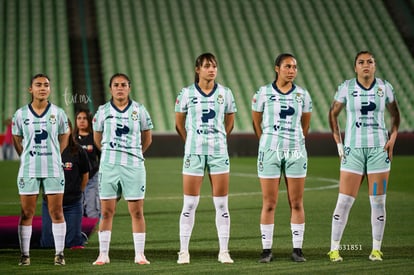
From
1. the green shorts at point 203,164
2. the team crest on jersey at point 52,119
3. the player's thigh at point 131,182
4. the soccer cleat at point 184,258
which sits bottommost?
the soccer cleat at point 184,258

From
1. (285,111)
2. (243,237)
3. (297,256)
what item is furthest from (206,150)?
(243,237)

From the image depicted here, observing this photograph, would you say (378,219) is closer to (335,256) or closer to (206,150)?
(335,256)

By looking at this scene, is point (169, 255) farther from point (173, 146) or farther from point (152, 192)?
point (173, 146)

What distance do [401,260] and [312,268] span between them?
3.22ft

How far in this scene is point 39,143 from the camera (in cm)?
783

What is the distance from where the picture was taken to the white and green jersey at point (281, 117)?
7.87 metres

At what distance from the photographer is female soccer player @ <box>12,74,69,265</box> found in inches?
307

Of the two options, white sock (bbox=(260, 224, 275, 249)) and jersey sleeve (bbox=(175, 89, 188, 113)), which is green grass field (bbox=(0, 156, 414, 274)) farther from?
jersey sleeve (bbox=(175, 89, 188, 113))

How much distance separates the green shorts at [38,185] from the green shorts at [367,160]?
262 cm

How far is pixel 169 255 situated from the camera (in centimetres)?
845

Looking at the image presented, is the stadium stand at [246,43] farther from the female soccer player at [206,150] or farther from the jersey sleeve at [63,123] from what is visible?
the female soccer player at [206,150]

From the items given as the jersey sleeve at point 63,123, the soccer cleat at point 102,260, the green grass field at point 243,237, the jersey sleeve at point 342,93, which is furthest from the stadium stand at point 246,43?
the soccer cleat at point 102,260

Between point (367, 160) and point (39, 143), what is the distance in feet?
9.83

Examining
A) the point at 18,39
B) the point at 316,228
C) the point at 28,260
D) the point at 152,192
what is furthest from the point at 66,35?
the point at 28,260
